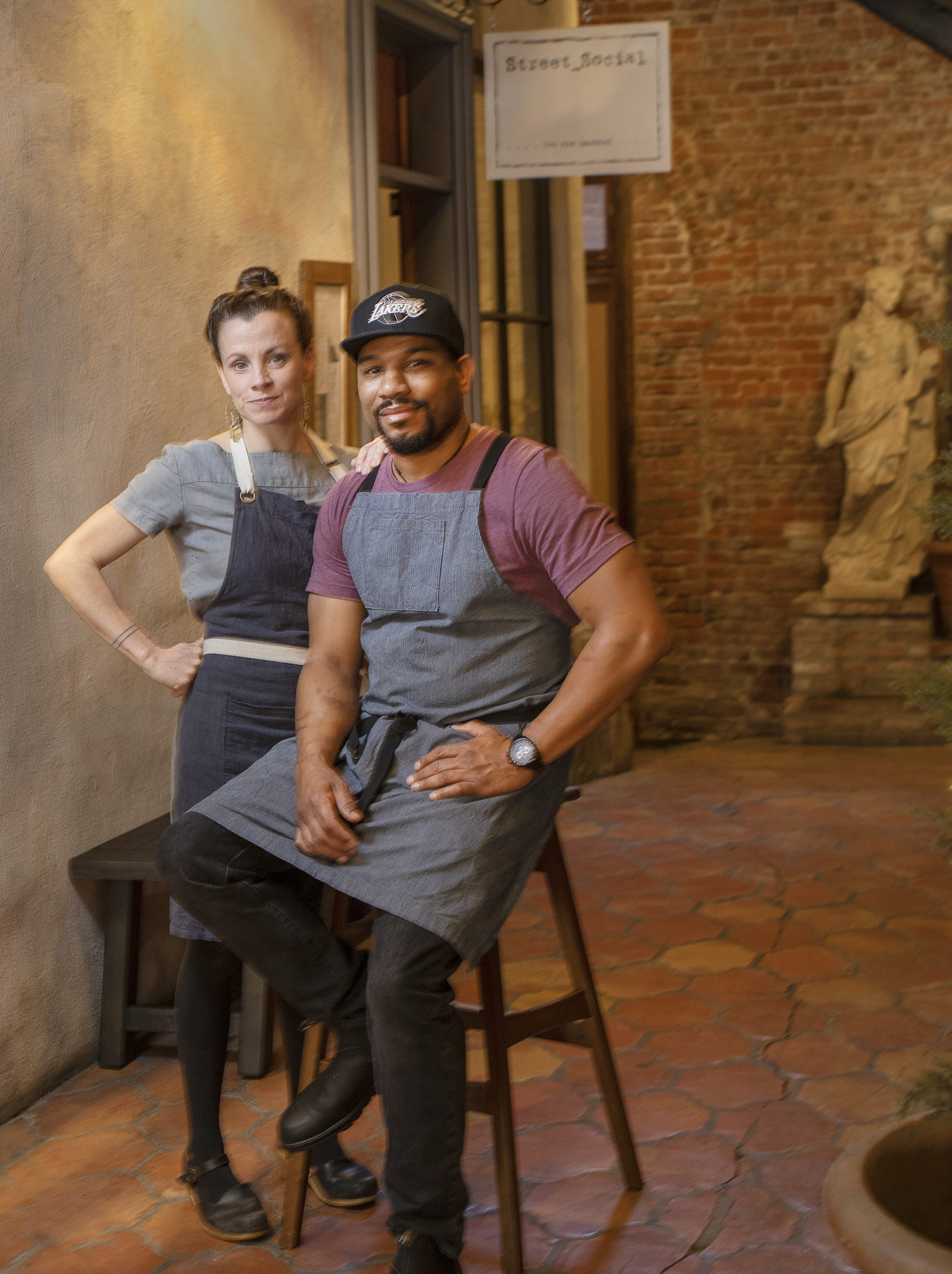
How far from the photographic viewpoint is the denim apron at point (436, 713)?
2123mm

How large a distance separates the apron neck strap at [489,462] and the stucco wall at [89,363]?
1.28 metres

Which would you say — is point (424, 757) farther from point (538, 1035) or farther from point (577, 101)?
point (577, 101)

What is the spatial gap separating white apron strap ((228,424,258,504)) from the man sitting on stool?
0.30 metres

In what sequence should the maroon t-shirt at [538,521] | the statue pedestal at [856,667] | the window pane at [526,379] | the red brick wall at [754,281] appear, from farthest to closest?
the red brick wall at [754,281] < the statue pedestal at [856,667] < the window pane at [526,379] < the maroon t-shirt at [538,521]

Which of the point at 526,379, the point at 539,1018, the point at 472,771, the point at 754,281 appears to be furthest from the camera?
the point at 754,281

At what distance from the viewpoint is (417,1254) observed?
2.05 metres

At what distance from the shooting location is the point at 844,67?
741cm

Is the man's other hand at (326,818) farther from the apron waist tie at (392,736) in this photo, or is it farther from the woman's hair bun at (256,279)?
the woman's hair bun at (256,279)

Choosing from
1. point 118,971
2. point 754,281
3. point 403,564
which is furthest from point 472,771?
point 754,281

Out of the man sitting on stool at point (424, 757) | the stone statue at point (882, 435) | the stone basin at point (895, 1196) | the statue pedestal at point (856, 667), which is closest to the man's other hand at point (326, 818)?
the man sitting on stool at point (424, 757)

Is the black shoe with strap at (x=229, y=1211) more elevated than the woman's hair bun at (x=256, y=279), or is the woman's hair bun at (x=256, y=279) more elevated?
the woman's hair bun at (x=256, y=279)

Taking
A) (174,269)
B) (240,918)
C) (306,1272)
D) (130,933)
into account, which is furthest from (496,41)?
(306,1272)

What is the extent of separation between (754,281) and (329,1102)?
6.31m

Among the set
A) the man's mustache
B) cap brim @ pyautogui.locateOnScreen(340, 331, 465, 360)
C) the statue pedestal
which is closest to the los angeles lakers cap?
cap brim @ pyautogui.locateOnScreen(340, 331, 465, 360)
